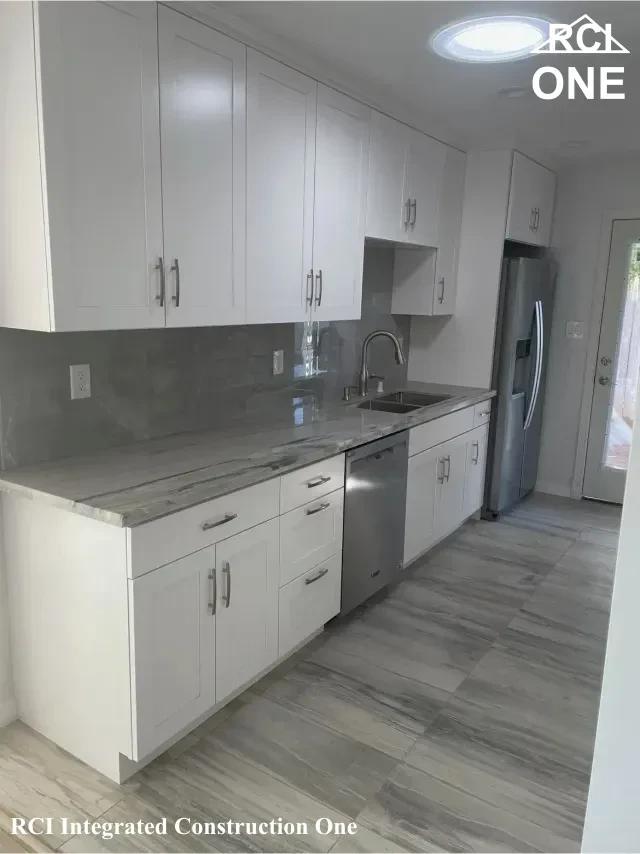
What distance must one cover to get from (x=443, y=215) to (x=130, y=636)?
3021 mm

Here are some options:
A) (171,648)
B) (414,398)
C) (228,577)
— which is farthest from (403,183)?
(171,648)

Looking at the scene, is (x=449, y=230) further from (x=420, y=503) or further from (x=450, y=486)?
(x=420, y=503)

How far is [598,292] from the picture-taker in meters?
4.64

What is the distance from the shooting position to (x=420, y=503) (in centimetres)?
344

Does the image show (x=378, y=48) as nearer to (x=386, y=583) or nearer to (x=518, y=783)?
(x=386, y=583)

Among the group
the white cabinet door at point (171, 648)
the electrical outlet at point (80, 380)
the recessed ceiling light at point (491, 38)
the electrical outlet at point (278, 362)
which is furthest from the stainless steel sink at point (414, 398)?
the white cabinet door at point (171, 648)

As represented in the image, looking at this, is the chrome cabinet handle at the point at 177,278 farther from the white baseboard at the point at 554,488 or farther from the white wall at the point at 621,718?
the white baseboard at the point at 554,488

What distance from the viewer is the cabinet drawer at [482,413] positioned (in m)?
4.00

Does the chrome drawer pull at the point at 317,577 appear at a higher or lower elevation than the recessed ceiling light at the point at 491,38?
lower

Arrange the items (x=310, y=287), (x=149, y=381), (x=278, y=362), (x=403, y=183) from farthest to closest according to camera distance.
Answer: (x=403, y=183) < (x=278, y=362) < (x=310, y=287) < (x=149, y=381)

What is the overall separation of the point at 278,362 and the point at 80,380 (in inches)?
45.0

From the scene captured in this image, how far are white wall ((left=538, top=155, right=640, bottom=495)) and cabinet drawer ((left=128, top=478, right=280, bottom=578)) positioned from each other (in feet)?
10.8

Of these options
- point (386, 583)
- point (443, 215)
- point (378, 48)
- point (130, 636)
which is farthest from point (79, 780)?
point (443, 215)

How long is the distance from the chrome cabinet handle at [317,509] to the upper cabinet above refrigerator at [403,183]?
1.38 metres
